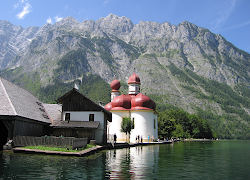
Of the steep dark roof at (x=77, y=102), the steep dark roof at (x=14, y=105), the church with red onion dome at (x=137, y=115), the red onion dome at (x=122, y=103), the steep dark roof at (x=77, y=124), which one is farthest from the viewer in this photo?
the red onion dome at (x=122, y=103)

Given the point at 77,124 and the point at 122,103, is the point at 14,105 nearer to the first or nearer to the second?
the point at 77,124

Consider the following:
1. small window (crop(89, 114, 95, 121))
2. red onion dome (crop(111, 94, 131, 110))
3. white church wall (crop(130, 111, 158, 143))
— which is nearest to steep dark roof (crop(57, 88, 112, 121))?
small window (crop(89, 114, 95, 121))

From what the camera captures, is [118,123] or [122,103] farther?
[122,103]

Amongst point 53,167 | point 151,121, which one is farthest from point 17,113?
point 151,121

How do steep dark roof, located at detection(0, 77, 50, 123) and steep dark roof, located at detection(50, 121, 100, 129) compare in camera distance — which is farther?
steep dark roof, located at detection(50, 121, 100, 129)

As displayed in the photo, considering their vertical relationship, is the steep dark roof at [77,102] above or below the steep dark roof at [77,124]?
above

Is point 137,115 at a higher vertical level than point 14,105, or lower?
higher

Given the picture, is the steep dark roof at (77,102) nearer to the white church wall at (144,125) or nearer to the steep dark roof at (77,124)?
the steep dark roof at (77,124)

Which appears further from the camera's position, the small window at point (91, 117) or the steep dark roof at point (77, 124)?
the small window at point (91, 117)

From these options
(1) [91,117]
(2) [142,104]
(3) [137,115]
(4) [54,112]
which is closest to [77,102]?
(1) [91,117]

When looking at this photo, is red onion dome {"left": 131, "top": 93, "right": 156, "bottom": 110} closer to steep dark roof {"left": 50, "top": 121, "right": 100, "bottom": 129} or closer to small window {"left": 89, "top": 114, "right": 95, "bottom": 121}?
small window {"left": 89, "top": 114, "right": 95, "bottom": 121}

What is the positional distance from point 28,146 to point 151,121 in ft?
133

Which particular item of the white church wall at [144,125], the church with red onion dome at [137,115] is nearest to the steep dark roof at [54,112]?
the church with red onion dome at [137,115]

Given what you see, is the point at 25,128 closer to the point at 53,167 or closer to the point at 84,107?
the point at 84,107
